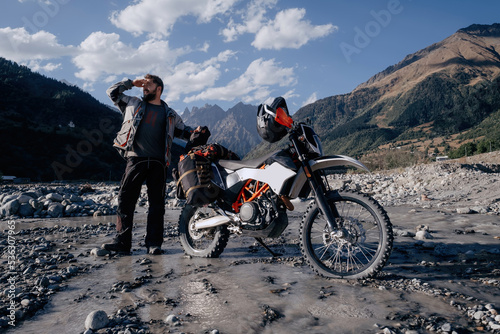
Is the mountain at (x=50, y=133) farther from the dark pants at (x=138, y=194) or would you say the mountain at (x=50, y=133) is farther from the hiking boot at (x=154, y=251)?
the hiking boot at (x=154, y=251)

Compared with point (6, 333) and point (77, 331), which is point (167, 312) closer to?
point (77, 331)

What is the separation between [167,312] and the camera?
8.39 ft

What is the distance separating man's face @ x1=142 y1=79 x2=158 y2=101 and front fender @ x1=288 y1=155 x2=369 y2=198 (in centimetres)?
283

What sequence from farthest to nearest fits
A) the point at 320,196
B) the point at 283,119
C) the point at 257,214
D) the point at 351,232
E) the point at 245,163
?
the point at 245,163 → the point at 257,214 → the point at 283,119 → the point at 320,196 → the point at 351,232

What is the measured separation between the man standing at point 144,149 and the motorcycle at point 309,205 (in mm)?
1196

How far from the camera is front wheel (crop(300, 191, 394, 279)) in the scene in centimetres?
321

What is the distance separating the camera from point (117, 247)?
4844mm

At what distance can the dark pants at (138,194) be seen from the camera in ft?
16.0

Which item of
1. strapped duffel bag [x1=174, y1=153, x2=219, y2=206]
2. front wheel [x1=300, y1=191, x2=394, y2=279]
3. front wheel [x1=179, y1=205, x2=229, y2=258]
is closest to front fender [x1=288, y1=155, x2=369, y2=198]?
front wheel [x1=300, y1=191, x2=394, y2=279]

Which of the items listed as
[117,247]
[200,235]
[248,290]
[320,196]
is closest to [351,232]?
[320,196]

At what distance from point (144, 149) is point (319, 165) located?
9.14ft

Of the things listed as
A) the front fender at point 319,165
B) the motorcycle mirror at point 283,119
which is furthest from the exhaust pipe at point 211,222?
the motorcycle mirror at point 283,119

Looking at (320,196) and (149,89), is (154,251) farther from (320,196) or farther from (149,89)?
(320,196)

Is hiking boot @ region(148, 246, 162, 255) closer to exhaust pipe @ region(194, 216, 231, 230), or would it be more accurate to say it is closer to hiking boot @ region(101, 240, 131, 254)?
hiking boot @ region(101, 240, 131, 254)
